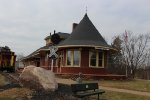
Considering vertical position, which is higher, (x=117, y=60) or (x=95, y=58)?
(x=117, y=60)

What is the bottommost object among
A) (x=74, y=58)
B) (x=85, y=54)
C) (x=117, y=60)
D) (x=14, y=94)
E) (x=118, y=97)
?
(x=118, y=97)

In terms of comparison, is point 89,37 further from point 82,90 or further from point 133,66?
point 133,66

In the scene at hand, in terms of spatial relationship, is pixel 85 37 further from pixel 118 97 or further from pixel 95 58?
pixel 118 97

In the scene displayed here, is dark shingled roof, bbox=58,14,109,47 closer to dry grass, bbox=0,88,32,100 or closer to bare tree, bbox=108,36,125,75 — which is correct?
dry grass, bbox=0,88,32,100

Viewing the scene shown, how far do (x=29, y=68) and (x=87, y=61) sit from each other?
16.1m

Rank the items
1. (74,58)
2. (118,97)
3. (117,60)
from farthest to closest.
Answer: (117,60) < (74,58) < (118,97)

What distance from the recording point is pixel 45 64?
47531mm

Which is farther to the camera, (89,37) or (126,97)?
(89,37)

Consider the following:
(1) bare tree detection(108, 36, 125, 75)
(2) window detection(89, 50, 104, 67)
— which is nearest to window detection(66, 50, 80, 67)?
(2) window detection(89, 50, 104, 67)

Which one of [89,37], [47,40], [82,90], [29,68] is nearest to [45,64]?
[47,40]

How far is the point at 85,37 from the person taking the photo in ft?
114

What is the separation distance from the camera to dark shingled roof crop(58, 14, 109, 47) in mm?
33375

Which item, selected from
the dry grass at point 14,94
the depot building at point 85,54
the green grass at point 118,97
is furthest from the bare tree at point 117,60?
the dry grass at point 14,94


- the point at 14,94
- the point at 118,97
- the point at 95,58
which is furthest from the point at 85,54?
the point at 14,94
